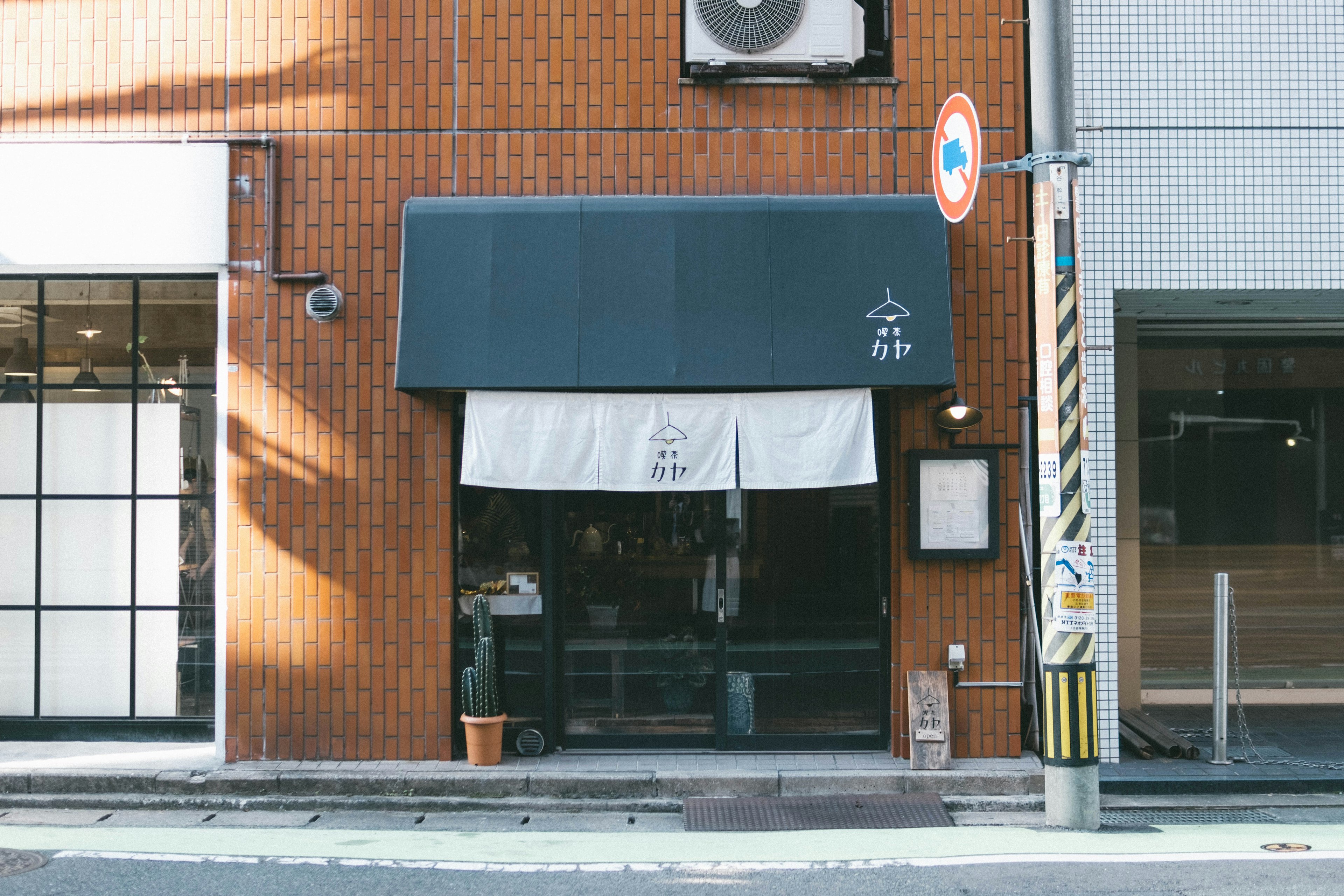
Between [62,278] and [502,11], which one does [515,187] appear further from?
[62,278]

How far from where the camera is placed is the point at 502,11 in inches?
321

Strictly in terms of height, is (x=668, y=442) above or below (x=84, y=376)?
below

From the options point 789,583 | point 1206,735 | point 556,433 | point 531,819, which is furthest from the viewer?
point 1206,735

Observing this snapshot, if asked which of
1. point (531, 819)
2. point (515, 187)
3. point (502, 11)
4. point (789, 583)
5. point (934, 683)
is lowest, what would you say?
point (531, 819)

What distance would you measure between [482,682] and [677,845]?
6.74ft

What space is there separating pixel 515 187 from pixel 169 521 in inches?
162

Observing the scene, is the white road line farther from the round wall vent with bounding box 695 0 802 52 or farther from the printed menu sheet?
the round wall vent with bounding box 695 0 802 52

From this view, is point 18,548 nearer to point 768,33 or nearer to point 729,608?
point 729,608

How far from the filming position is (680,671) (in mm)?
8312

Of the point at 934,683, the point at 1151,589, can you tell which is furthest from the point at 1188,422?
the point at 934,683

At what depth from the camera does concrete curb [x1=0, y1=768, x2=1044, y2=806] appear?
7.46 m

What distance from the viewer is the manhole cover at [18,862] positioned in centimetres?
583

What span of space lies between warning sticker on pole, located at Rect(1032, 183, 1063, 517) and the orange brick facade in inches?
46.3

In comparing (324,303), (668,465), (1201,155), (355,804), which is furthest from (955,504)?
(324,303)
